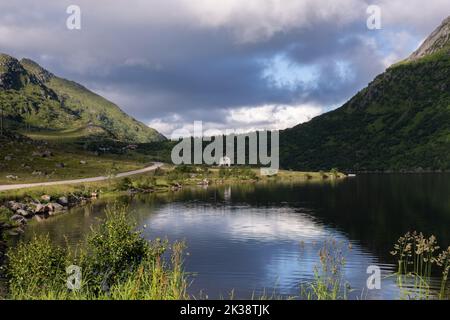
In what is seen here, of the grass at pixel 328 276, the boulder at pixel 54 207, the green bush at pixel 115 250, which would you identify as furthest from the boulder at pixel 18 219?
the grass at pixel 328 276

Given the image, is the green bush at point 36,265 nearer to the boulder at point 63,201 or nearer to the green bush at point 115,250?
the green bush at point 115,250

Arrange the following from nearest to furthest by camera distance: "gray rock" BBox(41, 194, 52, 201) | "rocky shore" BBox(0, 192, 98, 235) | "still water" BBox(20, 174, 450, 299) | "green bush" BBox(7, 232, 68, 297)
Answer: "green bush" BBox(7, 232, 68, 297) < "still water" BBox(20, 174, 450, 299) < "rocky shore" BBox(0, 192, 98, 235) < "gray rock" BBox(41, 194, 52, 201)

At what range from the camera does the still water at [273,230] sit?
71188mm

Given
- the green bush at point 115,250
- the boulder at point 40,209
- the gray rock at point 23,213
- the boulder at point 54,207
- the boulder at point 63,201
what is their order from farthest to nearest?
1. the boulder at point 63,201
2. the boulder at point 54,207
3. the boulder at point 40,209
4. the gray rock at point 23,213
5. the green bush at point 115,250

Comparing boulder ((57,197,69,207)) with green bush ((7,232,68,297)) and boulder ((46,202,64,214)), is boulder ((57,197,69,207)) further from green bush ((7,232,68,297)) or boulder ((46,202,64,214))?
green bush ((7,232,68,297))

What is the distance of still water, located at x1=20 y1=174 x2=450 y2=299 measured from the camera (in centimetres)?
7119

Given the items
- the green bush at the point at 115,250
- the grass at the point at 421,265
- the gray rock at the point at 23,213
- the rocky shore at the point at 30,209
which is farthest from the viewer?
the gray rock at the point at 23,213

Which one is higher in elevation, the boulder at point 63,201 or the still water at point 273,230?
the boulder at point 63,201

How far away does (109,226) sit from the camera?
40.7 meters

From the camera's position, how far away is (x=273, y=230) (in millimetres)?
117500

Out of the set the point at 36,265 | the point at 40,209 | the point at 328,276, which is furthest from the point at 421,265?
the point at 40,209

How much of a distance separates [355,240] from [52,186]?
10388 cm

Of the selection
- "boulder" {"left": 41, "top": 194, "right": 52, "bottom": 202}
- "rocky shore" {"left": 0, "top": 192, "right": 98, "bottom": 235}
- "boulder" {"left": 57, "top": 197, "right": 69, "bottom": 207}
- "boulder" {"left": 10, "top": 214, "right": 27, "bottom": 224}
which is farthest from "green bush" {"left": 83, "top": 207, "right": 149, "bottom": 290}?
"boulder" {"left": 57, "top": 197, "right": 69, "bottom": 207}
